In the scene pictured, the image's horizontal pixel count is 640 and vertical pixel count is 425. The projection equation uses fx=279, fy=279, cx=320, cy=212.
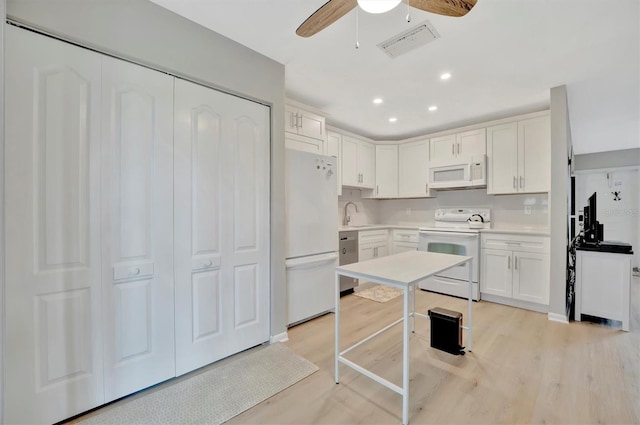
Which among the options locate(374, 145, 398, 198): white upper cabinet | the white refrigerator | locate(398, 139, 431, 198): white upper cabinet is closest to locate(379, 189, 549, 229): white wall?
locate(398, 139, 431, 198): white upper cabinet

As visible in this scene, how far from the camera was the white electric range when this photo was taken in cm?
372

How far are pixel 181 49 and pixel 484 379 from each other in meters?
3.16

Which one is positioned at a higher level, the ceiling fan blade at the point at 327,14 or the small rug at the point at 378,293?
the ceiling fan blade at the point at 327,14

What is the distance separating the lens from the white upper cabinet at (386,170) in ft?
15.8

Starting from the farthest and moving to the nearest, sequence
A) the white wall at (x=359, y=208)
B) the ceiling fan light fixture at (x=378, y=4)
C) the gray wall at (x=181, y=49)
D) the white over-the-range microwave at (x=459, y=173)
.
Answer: the white wall at (x=359, y=208)
the white over-the-range microwave at (x=459, y=173)
the gray wall at (x=181, y=49)
the ceiling fan light fixture at (x=378, y=4)

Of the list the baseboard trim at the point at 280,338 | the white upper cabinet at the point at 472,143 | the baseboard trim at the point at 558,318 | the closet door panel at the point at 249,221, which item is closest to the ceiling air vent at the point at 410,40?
the closet door panel at the point at 249,221

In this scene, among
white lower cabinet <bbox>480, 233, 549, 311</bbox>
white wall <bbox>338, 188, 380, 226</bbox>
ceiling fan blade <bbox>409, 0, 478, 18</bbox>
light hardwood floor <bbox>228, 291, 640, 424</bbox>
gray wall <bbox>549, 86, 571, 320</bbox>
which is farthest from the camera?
white wall <bbox>338, 188, 380, 226</bbox>

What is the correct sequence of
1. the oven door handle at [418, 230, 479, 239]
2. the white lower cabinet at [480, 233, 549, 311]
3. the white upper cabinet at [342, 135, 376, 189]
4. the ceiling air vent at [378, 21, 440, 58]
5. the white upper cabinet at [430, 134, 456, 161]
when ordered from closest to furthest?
the ceiling air vent at [378, 21, 440, 58]
the white lower cabinet at [480, 233, 549, 311]
the oven door handle at [418, 230, 479, 239]
the white upper cabinet at [430, 134, 456, 161]
the white upper cabinet at [342, 135, 376, 189]

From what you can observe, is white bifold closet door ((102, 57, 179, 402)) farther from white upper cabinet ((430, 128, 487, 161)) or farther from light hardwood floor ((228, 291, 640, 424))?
white upper cabinet ((430, 128, 487, 161))

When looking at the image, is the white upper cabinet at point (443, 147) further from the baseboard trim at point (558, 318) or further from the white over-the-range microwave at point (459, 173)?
the baseboard trim at point (558, 318)

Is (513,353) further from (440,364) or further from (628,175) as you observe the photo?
(628,175)

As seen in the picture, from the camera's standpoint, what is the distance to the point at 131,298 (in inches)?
69.7

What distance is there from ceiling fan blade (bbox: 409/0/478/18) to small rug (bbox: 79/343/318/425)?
7.78 ft

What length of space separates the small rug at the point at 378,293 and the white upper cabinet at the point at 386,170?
157 cm
